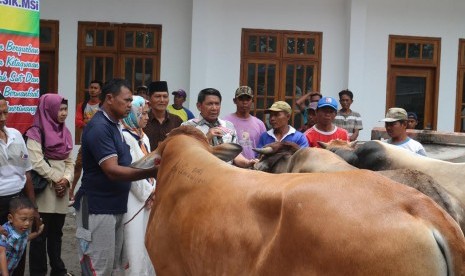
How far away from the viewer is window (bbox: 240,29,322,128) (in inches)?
430

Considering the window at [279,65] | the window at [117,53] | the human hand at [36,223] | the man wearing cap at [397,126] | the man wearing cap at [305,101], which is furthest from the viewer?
the window at [279,65]

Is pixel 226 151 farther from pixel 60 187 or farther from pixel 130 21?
pixel 130 21

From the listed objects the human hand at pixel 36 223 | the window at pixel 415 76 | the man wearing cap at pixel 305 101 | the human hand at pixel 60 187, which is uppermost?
the window at pixel 415 76

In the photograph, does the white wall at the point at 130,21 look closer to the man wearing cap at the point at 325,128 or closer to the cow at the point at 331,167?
the man wearing cap at the point at 325,128

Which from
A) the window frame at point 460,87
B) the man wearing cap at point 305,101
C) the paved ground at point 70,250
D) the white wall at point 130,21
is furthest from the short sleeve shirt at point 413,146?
the window frame at point 460,87

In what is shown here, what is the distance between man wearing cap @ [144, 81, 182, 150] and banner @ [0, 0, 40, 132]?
116cm

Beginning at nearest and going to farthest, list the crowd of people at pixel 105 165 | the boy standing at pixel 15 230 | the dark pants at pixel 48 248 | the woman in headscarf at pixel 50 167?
the crowd of people at pixel 105 165, the boy standing at pixel 15 230, the woman in headscarf at pixel 50 167, the dark pants at pixel 48 248

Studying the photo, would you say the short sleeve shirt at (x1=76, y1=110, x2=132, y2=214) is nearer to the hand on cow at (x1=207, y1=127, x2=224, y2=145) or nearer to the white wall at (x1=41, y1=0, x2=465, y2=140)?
the hand on cow at (x1=207, y1=127, x2=224, y2=145)

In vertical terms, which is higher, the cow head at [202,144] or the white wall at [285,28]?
the white wall at [285,28]

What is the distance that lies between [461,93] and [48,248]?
7.71 meters

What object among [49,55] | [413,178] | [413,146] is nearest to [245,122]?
[413,146]

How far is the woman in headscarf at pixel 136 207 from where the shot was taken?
4.80 metres

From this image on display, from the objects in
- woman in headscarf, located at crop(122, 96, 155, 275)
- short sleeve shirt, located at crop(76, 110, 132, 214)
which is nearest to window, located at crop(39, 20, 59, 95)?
woman in headscarf, located at crop(122, 96, 155, 275)

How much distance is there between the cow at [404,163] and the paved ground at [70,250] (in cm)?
356
